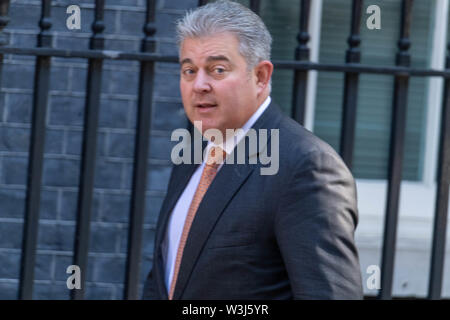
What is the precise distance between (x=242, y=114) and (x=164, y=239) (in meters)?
0.49

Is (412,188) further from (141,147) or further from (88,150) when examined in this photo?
(88,150)

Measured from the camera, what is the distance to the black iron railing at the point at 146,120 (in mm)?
3154

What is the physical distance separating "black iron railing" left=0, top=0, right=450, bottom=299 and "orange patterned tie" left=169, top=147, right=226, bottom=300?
0.63 meters

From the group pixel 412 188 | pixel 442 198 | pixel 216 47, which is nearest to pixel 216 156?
pixel 216 47

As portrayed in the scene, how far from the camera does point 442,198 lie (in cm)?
329

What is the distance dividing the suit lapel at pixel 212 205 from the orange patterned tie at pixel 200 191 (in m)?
0.06

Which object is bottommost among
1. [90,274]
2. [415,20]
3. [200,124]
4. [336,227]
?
[90,274]

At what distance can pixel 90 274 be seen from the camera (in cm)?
485

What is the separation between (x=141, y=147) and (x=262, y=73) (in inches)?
31.2

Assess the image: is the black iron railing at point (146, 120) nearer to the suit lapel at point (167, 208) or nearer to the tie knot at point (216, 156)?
the suit lapel at point (167, 208)

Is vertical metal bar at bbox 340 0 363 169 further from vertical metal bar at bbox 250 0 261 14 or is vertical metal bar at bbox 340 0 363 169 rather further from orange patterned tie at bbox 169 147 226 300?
orange patterned tie at bbox 169 147 226 300

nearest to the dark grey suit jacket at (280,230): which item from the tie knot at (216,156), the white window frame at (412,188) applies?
the tie knot at (216,156)
